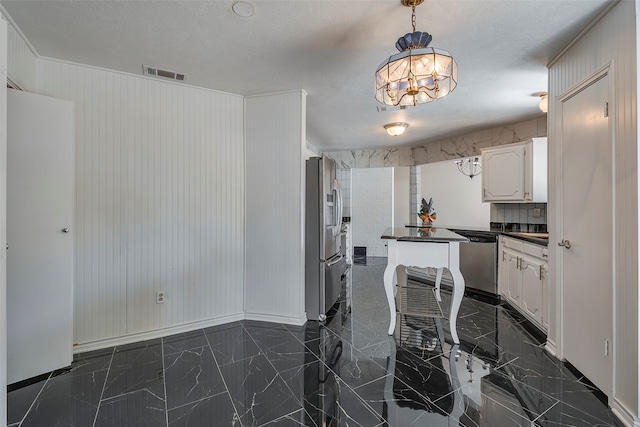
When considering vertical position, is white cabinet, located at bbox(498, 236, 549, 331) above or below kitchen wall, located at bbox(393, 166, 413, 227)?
below

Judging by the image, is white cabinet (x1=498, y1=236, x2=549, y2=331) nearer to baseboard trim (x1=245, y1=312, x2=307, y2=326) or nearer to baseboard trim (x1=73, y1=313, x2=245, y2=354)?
baseboard trim (x1=245, y1=312, x2=307, y2=326)

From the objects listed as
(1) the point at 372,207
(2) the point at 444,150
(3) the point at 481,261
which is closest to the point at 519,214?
(3) the point at 481,261

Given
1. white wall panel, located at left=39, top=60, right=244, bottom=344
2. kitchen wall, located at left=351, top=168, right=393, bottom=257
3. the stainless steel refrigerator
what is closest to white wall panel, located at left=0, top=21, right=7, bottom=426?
white wall panel, located at left=39, top=60, right=244, bottom=344

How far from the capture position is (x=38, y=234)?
2.07m

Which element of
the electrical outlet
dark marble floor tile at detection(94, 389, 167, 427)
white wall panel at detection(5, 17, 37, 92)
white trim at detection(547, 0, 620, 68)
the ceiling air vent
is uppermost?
the ceiling air vent

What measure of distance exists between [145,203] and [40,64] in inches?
52.3

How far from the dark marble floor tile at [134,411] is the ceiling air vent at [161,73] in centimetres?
256

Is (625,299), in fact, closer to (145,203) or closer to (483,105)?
(483,105)

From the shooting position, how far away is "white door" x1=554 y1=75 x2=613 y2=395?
1806 mm

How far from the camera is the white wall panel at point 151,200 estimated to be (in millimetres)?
2510

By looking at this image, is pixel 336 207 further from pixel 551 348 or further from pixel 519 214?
pixel 519 214

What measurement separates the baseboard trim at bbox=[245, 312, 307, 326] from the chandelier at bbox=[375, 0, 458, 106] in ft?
7.52

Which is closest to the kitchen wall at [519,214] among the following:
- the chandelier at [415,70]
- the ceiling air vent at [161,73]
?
the chandelier at [415,70]

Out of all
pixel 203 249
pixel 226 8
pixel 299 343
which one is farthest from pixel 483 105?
pixel 203 249
